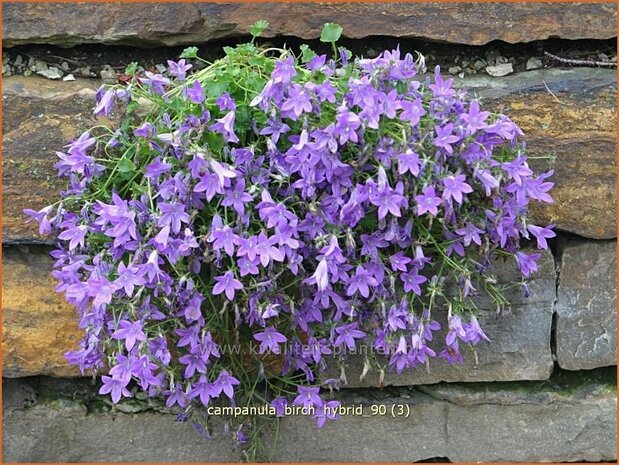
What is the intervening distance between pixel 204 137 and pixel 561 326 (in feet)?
3.68

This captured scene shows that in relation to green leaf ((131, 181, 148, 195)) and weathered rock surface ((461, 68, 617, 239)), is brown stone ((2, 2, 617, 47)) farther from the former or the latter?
green leaf ((131, 181, 148, 195))

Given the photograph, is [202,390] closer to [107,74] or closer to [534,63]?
[107,74]

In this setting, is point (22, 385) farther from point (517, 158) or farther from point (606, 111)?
point (606, 111)

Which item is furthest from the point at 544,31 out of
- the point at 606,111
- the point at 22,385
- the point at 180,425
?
the point at 22,385

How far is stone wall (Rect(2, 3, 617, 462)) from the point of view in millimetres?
1988

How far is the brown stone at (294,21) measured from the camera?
1979mm

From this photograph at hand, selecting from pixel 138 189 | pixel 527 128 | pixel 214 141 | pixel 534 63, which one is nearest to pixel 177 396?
pixel 138 189

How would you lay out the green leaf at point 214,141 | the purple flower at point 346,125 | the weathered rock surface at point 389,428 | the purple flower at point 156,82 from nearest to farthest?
the purple flower at point 346,125 → the green leaf at point 214,141 → the purple flower at point 156,82 → the weathered rock surface at point 389,428

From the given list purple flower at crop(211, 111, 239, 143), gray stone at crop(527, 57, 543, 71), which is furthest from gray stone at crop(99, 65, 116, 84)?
gray stone at crop(527, 57, 543, 71)

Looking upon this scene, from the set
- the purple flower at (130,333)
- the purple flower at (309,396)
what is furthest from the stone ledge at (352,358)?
the purple flower at (130,333)

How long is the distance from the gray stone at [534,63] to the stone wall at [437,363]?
4 centimetres

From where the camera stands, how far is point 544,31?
2.01 meters

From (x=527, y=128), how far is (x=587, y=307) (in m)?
0.51

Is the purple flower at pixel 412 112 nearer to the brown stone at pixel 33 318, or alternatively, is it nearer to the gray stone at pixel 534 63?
the gray stone at pixel 534 63
